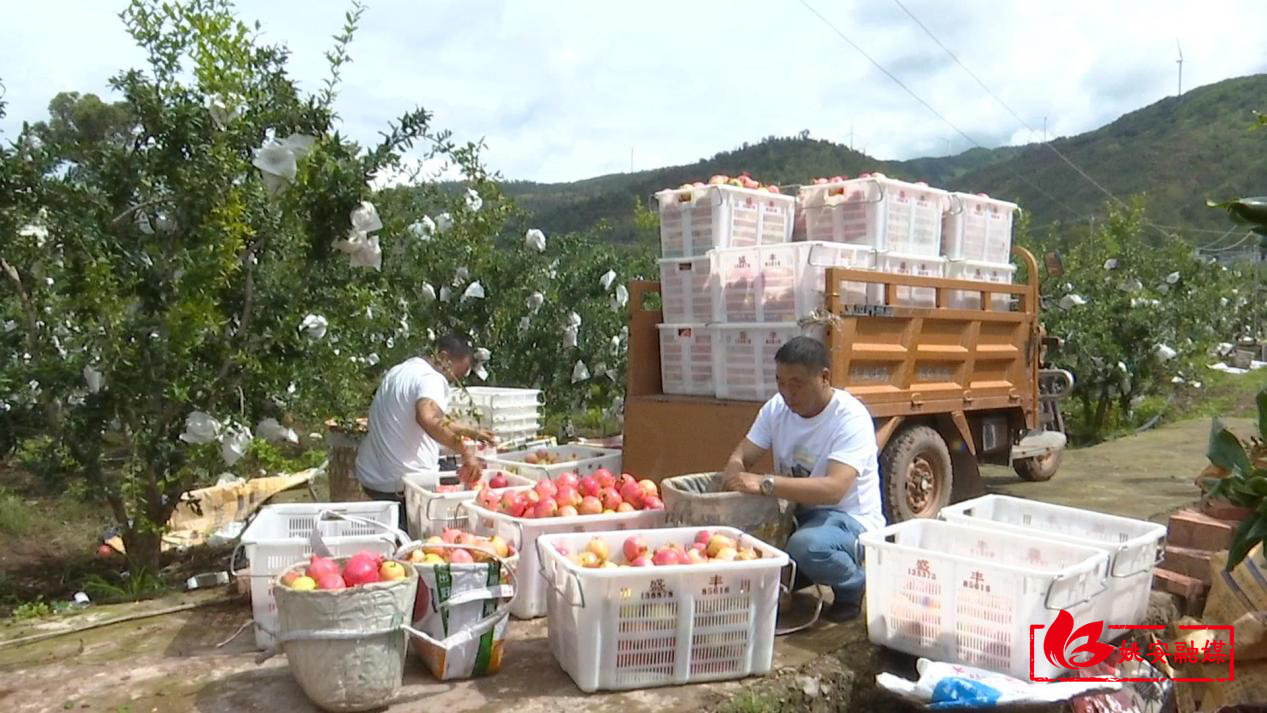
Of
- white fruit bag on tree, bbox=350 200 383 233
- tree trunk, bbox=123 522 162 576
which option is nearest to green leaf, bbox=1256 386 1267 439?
white fruit bag on tree, bbox=350 200 383 233

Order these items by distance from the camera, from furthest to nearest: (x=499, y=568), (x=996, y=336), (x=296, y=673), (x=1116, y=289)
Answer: (x=1116, y=289) → (x=996, y=336) → (x=499, y=568) → (x=296, y=673)

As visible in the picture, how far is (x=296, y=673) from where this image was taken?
11.8 ft

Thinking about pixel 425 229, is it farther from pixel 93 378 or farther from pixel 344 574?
pixel 344 574

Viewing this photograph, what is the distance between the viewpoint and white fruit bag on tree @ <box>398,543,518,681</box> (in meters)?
3.82

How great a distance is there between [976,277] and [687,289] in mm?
2323

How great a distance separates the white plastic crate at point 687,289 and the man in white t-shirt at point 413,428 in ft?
5.14

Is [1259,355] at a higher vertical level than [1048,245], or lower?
lower

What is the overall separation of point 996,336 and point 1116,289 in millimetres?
8159

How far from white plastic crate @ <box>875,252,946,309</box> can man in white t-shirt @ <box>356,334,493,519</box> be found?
9.28 feet

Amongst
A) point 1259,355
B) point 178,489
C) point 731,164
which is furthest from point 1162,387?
point 731,164

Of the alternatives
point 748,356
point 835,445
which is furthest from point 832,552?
point 748,356

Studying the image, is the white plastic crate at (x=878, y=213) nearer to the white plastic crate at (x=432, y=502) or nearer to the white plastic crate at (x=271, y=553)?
the white plastic crate at (x=432, y=502)

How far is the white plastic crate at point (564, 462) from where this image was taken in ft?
19.2

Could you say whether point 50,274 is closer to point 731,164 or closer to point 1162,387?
point 1162,387
